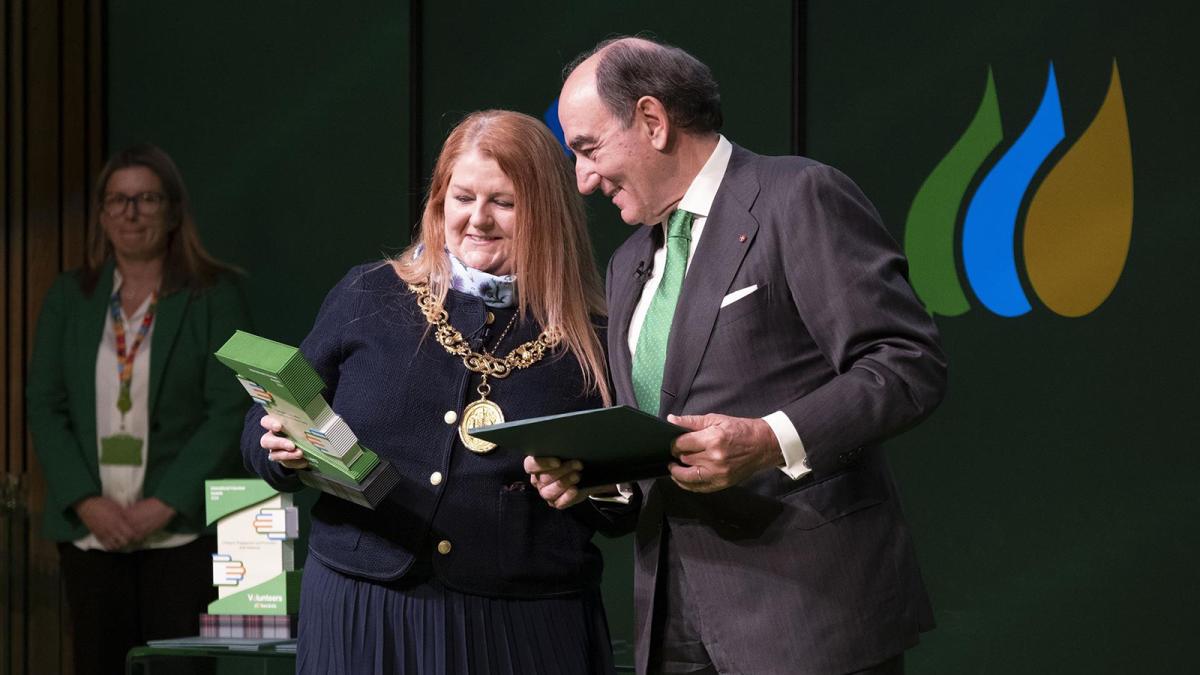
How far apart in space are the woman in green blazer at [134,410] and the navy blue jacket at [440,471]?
199 cm

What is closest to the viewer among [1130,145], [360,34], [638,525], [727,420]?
[727,420]

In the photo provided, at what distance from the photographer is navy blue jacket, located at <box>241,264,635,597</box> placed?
2617mm

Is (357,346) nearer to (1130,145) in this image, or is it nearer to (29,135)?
(1130,145)

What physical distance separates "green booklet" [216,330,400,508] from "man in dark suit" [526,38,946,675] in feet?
0.96

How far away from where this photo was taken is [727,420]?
2107 millimetres

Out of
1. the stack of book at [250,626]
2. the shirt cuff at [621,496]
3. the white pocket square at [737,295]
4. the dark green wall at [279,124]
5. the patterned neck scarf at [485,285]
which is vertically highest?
the dark green wall at [279,124]

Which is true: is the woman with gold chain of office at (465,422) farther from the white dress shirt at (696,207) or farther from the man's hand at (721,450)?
the man's hand at (721,450)

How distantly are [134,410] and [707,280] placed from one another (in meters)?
3.04

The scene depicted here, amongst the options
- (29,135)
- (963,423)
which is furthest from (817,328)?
(29,135)

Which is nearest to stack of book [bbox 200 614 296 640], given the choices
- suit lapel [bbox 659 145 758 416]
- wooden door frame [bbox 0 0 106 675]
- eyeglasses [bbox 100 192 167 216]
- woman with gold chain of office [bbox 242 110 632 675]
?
woman with gold chain of office [bbox 242 110 632 675]

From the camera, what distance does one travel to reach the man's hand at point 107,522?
4602mm

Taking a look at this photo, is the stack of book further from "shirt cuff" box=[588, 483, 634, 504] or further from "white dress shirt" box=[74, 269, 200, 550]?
"white dress shirt" box=[74, 269, 200, 550]

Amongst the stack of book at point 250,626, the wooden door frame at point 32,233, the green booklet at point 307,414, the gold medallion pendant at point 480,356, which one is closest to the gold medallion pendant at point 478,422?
the gold medallion pendant at point 480,356

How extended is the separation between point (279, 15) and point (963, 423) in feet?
10.1
